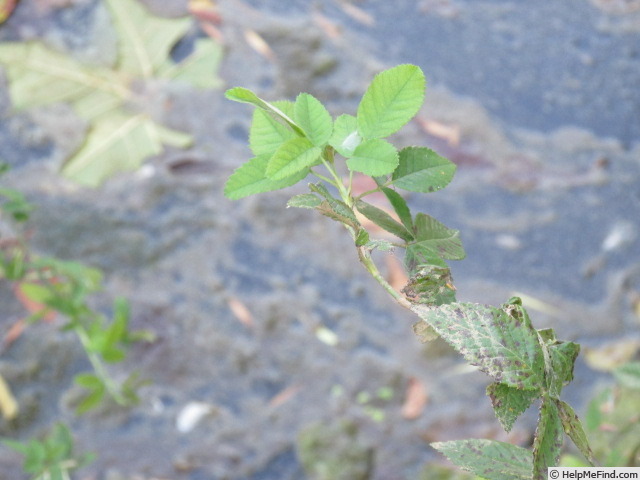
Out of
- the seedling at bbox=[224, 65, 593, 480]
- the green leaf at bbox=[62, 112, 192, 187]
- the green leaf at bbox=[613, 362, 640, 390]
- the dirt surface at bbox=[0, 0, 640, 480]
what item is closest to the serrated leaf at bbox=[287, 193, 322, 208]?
the seedling at bbox=[224, 65, 593, 480]

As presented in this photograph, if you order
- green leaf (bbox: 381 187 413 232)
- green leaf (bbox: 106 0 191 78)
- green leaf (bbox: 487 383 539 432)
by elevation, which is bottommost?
green leaf (bbox: 106 0 191 78)

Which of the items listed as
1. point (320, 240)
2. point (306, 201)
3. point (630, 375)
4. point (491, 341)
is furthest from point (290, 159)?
point (320, 240)

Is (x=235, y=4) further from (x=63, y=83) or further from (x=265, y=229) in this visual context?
(x=265, y=229)

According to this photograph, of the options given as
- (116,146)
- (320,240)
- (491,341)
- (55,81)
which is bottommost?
(320,240)

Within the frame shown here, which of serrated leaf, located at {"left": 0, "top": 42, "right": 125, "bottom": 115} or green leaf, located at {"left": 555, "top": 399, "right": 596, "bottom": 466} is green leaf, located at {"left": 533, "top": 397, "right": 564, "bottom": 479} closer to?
green leaf, located at {"left": 555, "top": 399, "right": 596, "bottom": 466}

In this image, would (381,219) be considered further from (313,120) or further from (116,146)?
(116,146)
